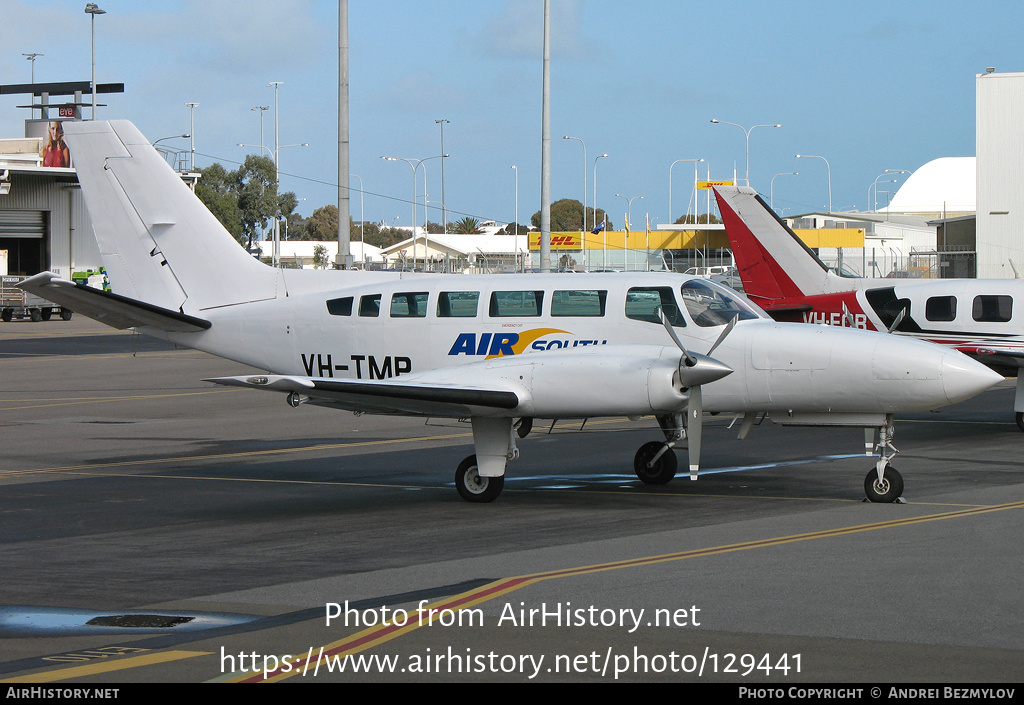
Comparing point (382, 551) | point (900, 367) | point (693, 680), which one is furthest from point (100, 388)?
point (693, 680)

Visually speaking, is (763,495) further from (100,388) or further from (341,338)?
(100,388)

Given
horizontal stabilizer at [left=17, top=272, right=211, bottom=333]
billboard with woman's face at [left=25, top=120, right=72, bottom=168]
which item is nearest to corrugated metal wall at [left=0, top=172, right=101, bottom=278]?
billboard with woman's face at [left=25, top=120, right=72, bottom=168]

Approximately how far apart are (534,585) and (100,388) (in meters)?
21.4

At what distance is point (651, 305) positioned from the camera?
1275 cm

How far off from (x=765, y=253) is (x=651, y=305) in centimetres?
1198

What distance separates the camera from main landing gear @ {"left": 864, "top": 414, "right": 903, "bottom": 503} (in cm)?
1156

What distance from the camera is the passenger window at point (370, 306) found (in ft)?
44.9

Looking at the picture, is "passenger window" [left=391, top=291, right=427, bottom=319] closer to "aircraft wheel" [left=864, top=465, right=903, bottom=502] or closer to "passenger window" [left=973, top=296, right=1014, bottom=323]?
"aircraft wheel" [left=864, top=465, right=903, bottom=502]

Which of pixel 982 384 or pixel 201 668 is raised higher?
pixel 982 384

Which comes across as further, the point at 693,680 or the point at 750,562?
the point at 750,562

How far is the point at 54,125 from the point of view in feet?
266

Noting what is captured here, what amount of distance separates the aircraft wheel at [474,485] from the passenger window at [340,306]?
2.71 meters

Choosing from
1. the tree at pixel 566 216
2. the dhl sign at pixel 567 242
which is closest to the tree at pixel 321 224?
the tree at pixel 566 216

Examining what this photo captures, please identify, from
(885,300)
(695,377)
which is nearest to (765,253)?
(885,300)
